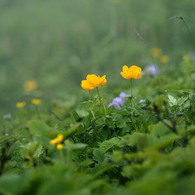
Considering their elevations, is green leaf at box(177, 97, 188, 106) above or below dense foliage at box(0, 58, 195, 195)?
above

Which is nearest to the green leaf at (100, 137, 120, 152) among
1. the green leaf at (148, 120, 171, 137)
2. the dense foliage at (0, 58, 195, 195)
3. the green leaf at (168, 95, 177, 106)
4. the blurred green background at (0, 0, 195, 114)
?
the dense foliage at (0, 58, 195, 195)

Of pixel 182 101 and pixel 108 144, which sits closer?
pixel 108 144

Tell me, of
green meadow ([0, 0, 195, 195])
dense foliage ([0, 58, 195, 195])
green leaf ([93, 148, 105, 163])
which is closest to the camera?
dense foliage ([0, 58, 195, 195])

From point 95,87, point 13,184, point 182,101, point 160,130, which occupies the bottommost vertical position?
point 13,184

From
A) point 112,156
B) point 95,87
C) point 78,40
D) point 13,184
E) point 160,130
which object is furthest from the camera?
point 78,40

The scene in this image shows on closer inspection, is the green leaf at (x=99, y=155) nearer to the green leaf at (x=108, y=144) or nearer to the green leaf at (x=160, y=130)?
the green leaf at (x=108, y=144)

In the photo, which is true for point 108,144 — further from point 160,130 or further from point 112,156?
point 160,130

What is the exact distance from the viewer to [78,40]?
6.20 meters

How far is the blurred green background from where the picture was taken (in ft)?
17.9

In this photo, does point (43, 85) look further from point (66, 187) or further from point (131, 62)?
point (66, 187)

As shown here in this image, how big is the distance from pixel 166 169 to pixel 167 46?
17.3 feet

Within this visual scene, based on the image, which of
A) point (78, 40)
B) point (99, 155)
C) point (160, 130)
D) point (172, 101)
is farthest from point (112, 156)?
point (78, 40)

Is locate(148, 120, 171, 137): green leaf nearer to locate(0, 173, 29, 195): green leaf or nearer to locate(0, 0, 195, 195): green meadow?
locate(0, 0, 195, 195): green meadow

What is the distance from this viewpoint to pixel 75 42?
20.6 feet
